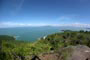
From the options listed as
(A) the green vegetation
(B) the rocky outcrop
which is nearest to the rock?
(B) the rocky outcrop

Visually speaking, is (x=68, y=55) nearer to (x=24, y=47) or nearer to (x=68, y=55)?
(x=68, y=55)

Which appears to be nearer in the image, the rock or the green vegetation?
the rock

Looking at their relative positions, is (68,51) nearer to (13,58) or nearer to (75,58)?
(75,58)

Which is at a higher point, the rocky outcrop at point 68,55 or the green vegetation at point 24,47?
the rocky outcrop at point 68,55

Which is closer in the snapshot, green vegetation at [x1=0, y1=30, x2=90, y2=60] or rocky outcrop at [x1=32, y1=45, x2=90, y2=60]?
rocky outcrop at [x1=32, y1=45, x2=90, y2=60]

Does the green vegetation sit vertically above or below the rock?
below

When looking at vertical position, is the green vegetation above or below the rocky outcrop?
below

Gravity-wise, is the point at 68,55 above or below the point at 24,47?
above

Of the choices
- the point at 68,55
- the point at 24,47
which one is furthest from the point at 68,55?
the point at 24,47

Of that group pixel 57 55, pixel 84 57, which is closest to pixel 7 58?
pixel 57 55

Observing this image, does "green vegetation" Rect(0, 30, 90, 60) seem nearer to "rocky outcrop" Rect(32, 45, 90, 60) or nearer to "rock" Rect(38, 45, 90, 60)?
"rocky outcrop" Rect(32, 45, 90, 60)

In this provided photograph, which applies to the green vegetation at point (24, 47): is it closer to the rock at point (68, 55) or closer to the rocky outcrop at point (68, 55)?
the rocky outcrop at point (68, 55)

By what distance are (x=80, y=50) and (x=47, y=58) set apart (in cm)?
322

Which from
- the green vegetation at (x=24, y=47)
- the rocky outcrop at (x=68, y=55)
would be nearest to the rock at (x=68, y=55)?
the rocky outcrop at (x=68, y=55)
